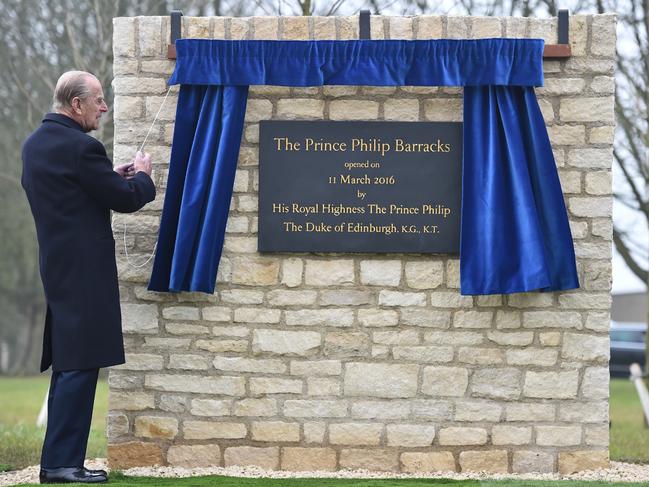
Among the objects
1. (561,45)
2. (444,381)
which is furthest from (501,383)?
(561,45)

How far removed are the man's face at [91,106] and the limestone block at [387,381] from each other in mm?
1985

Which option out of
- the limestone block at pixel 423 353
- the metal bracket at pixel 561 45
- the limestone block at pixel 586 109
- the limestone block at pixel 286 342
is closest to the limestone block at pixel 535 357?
the limestone block at pixel 423 353

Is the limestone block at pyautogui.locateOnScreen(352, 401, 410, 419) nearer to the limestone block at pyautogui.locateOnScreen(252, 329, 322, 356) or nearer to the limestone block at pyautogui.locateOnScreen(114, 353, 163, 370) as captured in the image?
the limestone block at pyautogui.locateOnScreen(252, 329, 322, 356)

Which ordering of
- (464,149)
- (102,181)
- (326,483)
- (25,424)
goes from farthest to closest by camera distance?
1. (25,424)
2. (464,149)
3. (326,483)
4. (102,181)

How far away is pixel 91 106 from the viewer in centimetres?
527

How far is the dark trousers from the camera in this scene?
5.14 m

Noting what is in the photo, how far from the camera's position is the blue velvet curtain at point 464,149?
227 inches

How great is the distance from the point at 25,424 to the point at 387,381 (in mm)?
5311

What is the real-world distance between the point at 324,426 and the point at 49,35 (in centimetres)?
944

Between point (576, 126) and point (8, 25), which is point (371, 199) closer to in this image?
point (576, 126)

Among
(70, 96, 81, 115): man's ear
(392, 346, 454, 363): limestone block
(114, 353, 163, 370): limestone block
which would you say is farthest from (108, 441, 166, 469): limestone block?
(70, 96, 81, 115): man's ear

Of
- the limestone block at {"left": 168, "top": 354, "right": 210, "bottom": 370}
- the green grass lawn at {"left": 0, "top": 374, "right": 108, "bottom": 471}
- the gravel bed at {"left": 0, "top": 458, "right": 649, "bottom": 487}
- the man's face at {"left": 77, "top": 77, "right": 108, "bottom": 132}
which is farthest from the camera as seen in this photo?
the green grass lawn at {"left": 0, "top": 374, "right": 108, "bottom": 471}

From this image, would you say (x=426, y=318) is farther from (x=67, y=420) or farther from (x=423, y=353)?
(x=67, y=420)

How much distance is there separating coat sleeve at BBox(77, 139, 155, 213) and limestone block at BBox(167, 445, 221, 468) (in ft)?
5.04
